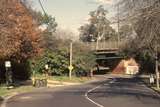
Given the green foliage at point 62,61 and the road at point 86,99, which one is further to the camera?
the green foliage at point 62,61

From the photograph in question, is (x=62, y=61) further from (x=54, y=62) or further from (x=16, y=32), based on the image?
(x=16, y=32)

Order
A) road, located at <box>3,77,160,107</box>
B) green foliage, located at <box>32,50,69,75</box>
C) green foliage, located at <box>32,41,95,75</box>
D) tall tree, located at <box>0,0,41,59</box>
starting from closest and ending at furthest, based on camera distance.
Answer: road, located at <box>3,77,160,107</box> < tall tree, located at <box>0,0,41,59</box> < green foliage, located at <box>32,50,69,75</box> < green foliage, located at <box>32,41,95,75</box>

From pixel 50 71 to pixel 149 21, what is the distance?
231ft

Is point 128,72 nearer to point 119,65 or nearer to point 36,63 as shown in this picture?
point 119,65

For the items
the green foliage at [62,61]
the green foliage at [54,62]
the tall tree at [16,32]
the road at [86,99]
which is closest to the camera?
the road at [86,99]

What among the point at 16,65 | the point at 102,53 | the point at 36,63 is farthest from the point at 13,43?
the point at 102,53

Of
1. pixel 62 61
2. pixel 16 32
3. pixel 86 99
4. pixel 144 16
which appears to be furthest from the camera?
pixel 62 61

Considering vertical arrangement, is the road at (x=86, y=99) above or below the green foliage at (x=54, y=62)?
below

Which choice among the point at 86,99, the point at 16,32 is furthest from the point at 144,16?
the point at 16,32

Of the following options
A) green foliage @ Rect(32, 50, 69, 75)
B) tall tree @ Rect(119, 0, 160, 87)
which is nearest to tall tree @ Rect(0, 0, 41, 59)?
tall tree @ Rect(119, 0, 160, 87)

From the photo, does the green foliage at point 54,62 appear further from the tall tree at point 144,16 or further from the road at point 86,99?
the tall tree at point 144,16

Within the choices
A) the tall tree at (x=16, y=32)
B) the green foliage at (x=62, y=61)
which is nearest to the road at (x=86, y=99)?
the tall tree at (x=16, y=32)

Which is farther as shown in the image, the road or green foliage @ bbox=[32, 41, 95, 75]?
green foliage @ bbox=[32, 41, 95, 75]

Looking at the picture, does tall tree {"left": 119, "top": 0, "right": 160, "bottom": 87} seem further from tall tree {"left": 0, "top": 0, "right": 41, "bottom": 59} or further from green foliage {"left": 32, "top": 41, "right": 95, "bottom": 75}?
green foliage {"left": 32, "top": 41, "right": 95, "bottom": 75}
